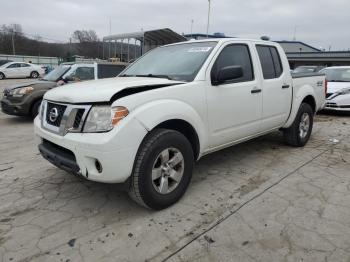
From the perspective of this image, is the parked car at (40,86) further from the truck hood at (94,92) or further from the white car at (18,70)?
the white car at (18,70)

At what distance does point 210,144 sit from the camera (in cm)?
381

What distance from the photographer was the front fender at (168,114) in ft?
9.67

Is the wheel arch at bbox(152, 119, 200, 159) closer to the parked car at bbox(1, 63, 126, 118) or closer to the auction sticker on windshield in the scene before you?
the auction sticker on windshield

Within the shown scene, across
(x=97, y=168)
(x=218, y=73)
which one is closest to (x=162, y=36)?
(x=218, y=73)

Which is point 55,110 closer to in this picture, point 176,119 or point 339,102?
point 176,119

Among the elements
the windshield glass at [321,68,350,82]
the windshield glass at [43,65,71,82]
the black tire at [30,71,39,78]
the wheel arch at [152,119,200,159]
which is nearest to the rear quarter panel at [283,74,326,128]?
the wheel arch at [152,119,200,159]

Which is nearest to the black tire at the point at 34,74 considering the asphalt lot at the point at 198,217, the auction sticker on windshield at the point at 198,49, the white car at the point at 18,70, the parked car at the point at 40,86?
the white car at the point at 18,70

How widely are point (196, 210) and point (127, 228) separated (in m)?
0.75

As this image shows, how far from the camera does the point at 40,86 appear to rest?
830cm

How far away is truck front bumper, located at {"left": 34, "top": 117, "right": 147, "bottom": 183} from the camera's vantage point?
2754 mm

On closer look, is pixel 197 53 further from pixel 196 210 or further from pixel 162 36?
pixel 162 36

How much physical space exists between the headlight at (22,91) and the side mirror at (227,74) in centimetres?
603

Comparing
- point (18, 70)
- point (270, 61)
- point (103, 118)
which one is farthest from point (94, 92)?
point (18, 70)

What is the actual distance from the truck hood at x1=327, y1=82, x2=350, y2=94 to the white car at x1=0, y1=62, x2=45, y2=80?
25.3m
